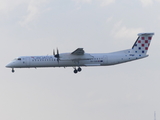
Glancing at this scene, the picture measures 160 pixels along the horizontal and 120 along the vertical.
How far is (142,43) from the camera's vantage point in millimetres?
59906

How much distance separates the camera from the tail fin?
59344 mm

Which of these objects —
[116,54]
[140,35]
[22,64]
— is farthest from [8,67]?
[140,35]

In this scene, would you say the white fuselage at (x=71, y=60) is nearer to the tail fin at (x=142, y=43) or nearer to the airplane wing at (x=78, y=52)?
the airplane wing at (x=78, y=52)

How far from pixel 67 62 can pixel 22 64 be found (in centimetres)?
579

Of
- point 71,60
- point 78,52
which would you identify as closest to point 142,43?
point 78,52

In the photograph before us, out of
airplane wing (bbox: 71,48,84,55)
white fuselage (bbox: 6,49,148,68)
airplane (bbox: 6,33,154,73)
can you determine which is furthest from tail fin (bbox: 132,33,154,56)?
airplane wing (bbox: 71,48,84,55)

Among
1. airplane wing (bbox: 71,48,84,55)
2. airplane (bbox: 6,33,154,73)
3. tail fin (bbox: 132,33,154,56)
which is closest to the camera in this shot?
airplane wing (bbox: 71,48,84,55)

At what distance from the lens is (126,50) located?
193ft

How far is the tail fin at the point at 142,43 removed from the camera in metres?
59.3

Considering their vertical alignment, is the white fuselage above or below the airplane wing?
below

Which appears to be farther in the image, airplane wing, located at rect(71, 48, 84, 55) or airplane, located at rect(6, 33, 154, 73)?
airplane, located at rect(6, 33, 154, 73)

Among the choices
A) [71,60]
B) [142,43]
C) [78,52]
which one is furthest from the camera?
[142,43]

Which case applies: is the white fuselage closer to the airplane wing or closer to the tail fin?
the airplane wing

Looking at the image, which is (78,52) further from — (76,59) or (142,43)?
(142,43)
